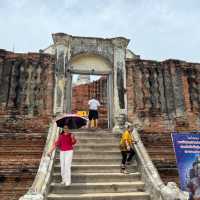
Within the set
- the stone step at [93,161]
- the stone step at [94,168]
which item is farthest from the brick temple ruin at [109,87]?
the stone step at [94,168]

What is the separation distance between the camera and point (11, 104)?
1124 centimetres

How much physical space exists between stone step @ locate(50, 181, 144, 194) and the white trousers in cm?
15

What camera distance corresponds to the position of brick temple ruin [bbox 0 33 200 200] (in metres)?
11.2

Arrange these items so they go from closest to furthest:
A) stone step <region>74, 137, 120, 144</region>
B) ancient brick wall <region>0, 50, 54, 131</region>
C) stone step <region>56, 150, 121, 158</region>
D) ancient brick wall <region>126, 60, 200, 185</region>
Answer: stone step <region>56, 150, 121, 158</region>, stone step <region>74, 137, 120, 144</region>, ancient brick wall <region>0, 50, 54, 131</region>, ancient brick wall <region>126, 60, 200, 185</region>

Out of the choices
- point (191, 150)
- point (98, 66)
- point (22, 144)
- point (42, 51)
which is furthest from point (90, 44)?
point (191, 150)

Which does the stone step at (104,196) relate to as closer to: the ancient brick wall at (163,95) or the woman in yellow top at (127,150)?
the woman in yellow top at (127,150)

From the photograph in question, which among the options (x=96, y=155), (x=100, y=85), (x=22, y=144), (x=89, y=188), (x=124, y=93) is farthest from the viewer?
(x=100, y=85)

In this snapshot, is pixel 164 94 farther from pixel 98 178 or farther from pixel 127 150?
pixel 98 178

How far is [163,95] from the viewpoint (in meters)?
12.3

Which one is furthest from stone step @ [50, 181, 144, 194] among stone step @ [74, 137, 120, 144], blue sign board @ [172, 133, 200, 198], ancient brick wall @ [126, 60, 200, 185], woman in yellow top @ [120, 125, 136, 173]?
ancient brick wall @ [126, 60, 200, 185]

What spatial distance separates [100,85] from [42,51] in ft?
20.4

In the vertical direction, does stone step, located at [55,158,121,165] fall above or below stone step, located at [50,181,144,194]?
above

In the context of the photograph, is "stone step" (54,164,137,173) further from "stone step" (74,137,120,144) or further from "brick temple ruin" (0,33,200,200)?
"brick temple ruin" (0,33,200,200)

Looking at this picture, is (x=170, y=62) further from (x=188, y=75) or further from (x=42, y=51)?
(x=42, y=51)
